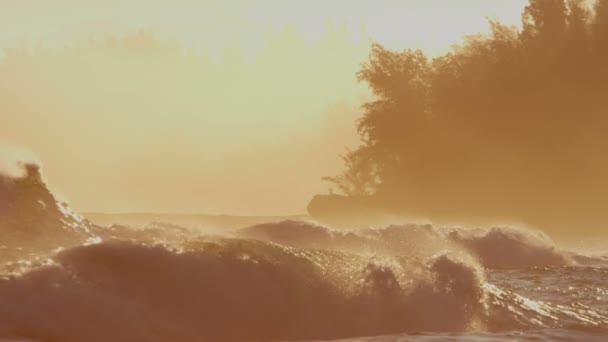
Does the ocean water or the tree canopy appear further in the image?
the tree canopy

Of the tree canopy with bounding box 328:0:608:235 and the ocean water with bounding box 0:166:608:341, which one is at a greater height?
the tree canopy with bounding box 328:0:608:235

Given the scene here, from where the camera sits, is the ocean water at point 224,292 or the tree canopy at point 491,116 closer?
the ocean water at point 224,292

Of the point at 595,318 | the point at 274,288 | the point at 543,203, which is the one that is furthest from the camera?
the point at 543,203

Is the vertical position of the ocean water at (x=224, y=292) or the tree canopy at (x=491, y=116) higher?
the tree canopy at (x=491, y=116)

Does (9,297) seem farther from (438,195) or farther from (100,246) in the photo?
(438,195)

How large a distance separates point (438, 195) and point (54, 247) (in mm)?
40851

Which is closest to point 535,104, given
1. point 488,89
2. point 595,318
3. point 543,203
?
point 488,89

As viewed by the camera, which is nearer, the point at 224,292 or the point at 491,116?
the point at 224,292

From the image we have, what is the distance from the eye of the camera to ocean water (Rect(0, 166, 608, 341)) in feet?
22.3

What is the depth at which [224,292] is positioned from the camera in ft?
24.7

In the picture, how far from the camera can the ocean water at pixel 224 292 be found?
268 inches

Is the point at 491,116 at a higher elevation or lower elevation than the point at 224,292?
higher

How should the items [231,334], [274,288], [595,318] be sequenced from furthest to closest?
[595,318]
[274,288]
[231,334]

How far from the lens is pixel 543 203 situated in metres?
45.5
